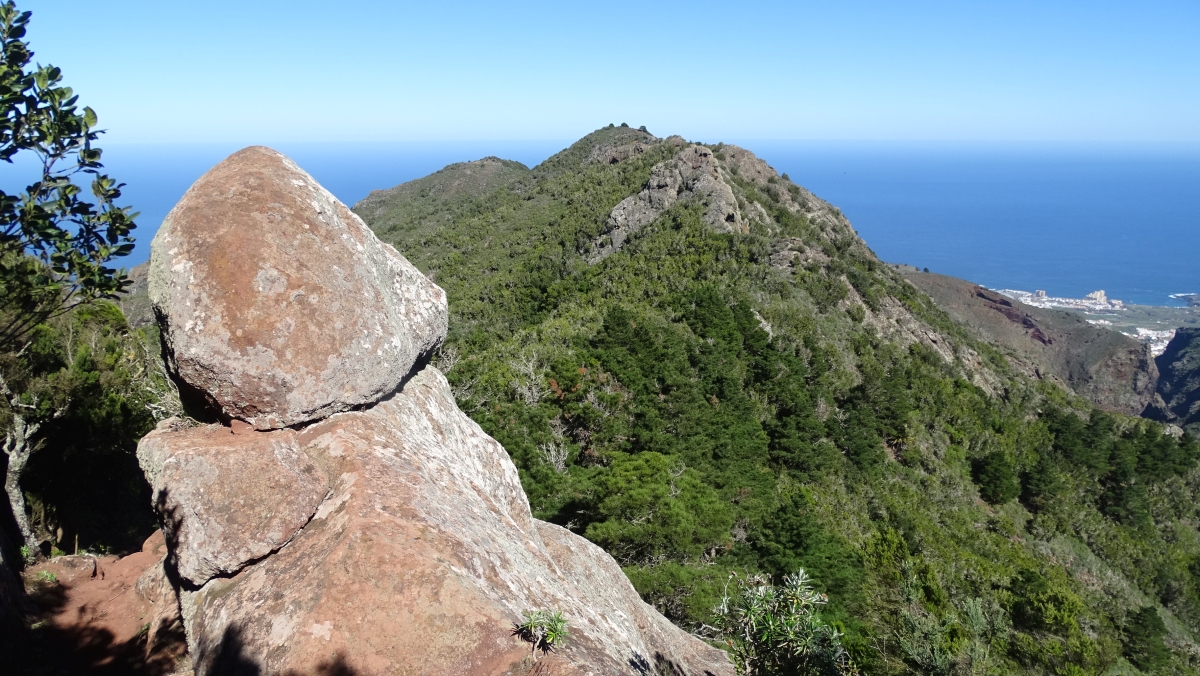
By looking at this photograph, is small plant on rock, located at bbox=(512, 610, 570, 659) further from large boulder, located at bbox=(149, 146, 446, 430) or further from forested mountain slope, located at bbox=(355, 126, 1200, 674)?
forested mountain slope, located at bbox=(355, 126, 1200, 674)

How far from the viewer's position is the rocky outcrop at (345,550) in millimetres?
5102

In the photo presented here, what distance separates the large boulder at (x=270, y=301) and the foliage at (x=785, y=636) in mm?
5642

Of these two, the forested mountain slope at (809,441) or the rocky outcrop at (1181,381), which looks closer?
the forested mountain slope at (809,441)

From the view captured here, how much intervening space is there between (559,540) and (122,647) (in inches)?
266

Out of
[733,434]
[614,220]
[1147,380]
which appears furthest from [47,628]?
[1147,380]

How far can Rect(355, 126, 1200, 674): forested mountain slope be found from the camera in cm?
1694

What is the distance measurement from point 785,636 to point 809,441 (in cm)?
2246

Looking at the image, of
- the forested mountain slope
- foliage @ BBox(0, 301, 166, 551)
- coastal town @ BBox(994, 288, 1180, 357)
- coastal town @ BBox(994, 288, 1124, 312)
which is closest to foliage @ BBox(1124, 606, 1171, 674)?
the forested mountain slope

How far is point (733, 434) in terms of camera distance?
24.8 metres

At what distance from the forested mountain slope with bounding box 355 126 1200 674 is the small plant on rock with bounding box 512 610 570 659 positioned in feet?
24.4

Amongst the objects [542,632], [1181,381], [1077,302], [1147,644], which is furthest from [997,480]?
[1077,302]

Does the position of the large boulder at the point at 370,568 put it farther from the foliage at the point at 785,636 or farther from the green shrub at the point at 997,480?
the green shrub at the point at 997,480

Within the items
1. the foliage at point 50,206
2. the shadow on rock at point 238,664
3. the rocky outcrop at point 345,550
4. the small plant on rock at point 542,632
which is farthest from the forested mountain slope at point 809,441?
the foliage at point 50,206

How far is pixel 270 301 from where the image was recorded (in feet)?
22.1
